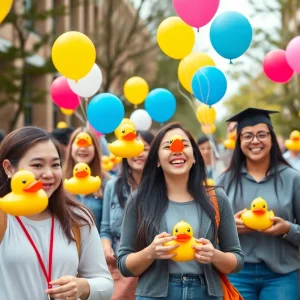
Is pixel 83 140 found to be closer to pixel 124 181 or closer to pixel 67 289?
pixel 124 181

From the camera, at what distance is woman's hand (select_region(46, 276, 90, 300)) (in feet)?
9.37

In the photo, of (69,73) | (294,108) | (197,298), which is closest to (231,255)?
(197,298)

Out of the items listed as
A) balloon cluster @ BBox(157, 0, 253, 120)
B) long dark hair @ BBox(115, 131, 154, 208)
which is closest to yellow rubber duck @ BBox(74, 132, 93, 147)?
long dark hair @ BBox(115, 131, 154, 208)

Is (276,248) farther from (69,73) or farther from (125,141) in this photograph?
(69,73)

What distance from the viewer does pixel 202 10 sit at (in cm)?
582

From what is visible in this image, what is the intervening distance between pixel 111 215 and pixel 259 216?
4.81 feet

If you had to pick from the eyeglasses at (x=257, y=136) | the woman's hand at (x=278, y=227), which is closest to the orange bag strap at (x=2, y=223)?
the woman's hand at (x=278, y=227)

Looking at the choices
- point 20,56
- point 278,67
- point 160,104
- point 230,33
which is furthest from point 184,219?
point 20,56

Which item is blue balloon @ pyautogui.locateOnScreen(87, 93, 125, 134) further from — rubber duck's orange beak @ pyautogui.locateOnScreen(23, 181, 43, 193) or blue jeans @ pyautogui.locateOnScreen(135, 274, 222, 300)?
rubber duck's orange beak @ pyautogui.locateOnScreen(23, 181, 43, 193)

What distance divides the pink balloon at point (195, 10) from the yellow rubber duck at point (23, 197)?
3.36 metres

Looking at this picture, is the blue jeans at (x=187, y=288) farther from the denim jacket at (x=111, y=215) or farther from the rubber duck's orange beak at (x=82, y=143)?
the rubber duck's orange beak at (x=82, y=143)

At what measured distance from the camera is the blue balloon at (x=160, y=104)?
23.2ft

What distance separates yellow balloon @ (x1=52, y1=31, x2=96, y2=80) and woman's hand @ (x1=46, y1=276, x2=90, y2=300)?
9.60 ft

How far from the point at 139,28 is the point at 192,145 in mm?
16972
